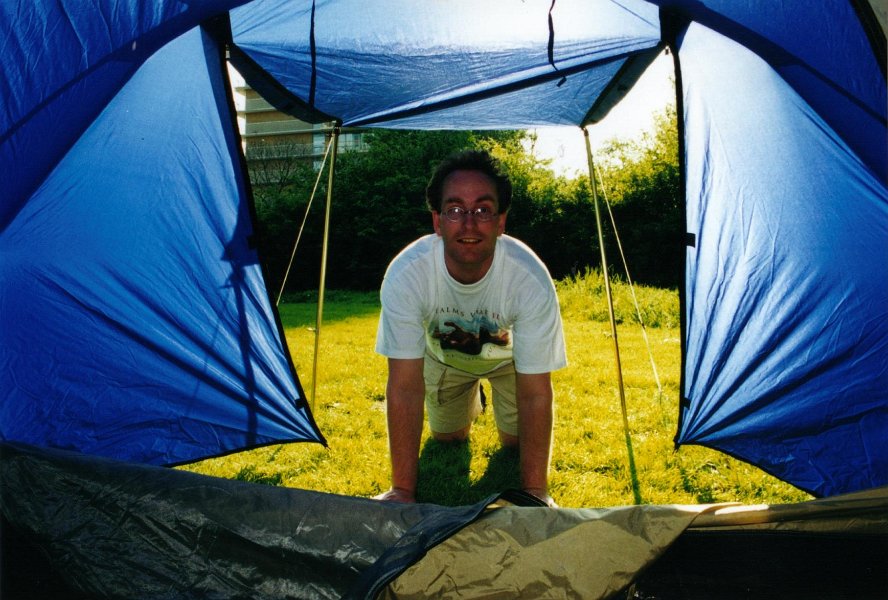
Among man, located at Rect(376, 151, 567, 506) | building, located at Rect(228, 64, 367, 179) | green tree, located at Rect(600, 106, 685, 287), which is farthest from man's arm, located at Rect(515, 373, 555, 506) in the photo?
building, located at Rect(228, 64, 367, 179)

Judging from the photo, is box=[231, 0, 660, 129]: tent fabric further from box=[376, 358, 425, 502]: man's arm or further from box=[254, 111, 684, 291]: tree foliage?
box=[254, 111, 684, 291]: tree foliage

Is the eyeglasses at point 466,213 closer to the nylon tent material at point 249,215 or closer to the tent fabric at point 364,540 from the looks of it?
the nylon tent material at point 249,215

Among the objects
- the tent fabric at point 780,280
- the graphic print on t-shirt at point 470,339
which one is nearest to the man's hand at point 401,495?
the graphic print on t-shirt at point 470,339

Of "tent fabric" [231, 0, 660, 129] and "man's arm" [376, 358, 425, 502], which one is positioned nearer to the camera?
"man's arm" [376, 358, 425, 502]

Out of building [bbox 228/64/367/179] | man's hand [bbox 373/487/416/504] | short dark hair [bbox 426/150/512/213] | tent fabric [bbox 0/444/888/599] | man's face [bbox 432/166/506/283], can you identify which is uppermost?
building [bbox 228/64/367/179]

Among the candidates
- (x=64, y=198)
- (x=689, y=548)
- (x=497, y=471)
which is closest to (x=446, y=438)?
(x=497, y=471)

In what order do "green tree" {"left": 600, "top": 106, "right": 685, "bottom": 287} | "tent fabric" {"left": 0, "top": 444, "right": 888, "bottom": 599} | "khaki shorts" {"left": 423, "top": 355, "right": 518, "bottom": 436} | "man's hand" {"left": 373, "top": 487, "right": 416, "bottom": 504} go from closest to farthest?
"tent fabric" {"left": 0, "top": 444, "right": 888, "bottom": 599}, "man's hand" {"left": 373, "top": 487, "right": 416, "bottom": 504}, "khaki shorts" {"left": 423, "top": 355, "right": 518, "bottom": 436}, "green tree" {"left": 600, "top": 106, "right": 685, "bottom": 287}

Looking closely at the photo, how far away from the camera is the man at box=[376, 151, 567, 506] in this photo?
5.47 feet

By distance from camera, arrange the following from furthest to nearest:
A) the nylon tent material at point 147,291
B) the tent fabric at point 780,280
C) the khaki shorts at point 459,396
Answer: the khaki shorts at point 459,396, the nylon tent material at point 147,291, the tent fabric at point 780,280

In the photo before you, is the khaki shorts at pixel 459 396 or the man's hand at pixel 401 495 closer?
the man's hand at pixel 401 495

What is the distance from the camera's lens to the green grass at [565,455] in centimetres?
198

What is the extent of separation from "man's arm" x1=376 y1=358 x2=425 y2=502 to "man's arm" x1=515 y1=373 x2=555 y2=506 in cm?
30

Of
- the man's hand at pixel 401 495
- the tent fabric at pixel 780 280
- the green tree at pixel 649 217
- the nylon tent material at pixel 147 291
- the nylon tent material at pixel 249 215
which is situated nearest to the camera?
the nylon tent material at pixel 249 215

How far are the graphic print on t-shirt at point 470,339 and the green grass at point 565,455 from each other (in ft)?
1.27
